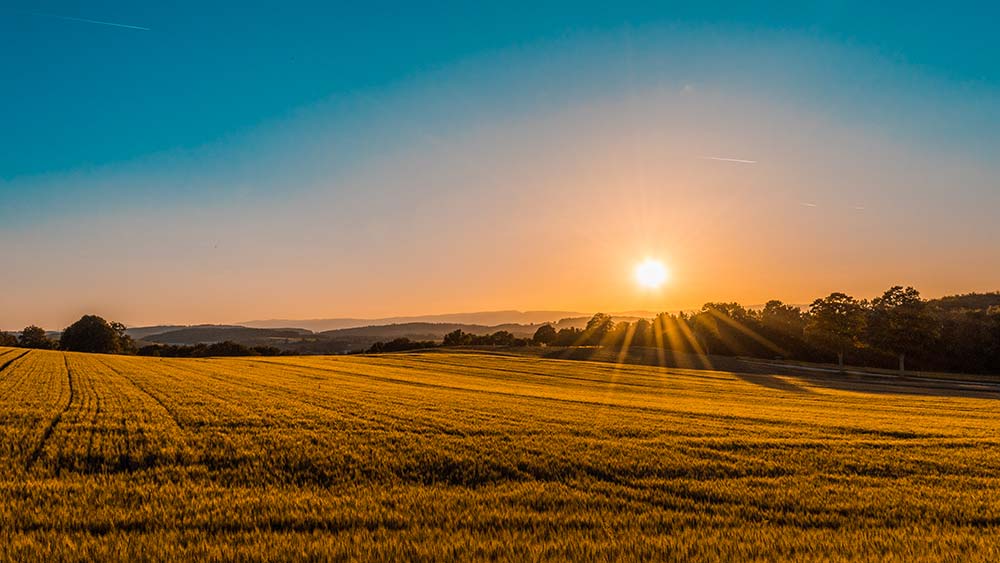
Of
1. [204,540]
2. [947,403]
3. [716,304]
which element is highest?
[716,304]

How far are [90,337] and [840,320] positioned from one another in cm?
12960

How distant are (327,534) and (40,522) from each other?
3986 mm

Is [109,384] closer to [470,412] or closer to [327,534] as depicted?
[470,412]

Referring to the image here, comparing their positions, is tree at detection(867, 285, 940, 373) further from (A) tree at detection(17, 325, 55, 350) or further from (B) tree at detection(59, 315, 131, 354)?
(A) tree at detection(17, 325, 55, 350)

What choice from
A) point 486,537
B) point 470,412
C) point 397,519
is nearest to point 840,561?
point 486,537

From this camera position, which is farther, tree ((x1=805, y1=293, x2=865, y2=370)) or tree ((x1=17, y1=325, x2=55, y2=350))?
tree ((x1=17, y1=325, x2=55, y2=350))

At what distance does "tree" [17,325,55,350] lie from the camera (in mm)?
110188

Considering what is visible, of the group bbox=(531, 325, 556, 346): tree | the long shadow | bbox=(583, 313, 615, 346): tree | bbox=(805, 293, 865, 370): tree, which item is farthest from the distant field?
bbox=(531, 325, 556, 346): tree

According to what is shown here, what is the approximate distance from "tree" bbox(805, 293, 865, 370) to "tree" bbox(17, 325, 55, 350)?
140949mm

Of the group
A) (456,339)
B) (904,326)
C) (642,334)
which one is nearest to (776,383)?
(904,326)

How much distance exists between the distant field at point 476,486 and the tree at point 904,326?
62.2 meters

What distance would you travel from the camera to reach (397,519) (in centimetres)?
754

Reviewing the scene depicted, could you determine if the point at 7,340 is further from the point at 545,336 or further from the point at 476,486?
the point at 476,486

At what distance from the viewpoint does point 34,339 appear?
112 m
